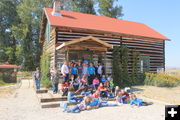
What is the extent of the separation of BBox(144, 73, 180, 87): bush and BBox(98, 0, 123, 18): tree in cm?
1930

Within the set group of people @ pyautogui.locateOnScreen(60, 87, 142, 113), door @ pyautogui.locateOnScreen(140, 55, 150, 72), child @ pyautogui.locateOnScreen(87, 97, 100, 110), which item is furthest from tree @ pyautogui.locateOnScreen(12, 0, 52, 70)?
child @ pyautogui.locateOnScreen(87, 97, 100, 110)

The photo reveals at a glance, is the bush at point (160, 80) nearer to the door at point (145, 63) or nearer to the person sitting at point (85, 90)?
the door at point (145, 63)

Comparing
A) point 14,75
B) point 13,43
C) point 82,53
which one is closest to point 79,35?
point 82,53

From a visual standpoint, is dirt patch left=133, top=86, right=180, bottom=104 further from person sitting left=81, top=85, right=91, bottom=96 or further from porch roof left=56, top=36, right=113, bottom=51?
porch roof left=56, top=36, right=113, bottom=51

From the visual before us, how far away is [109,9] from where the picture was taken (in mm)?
32375

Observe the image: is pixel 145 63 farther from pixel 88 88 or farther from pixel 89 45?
pixel 88 88

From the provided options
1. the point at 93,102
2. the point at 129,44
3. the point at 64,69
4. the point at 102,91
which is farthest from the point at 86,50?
the point at 93,102

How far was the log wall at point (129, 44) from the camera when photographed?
13039 millimetres

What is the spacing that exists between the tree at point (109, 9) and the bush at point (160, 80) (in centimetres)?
1930

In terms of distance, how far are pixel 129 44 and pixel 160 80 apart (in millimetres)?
3899

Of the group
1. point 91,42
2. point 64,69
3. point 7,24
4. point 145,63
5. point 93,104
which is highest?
point 7,24

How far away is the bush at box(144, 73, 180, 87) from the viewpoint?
14.5 m

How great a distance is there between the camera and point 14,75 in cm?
1992

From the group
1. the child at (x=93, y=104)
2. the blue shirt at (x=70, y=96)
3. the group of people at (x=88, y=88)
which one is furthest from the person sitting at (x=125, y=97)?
the blue shirt at (x=70, y=96)
